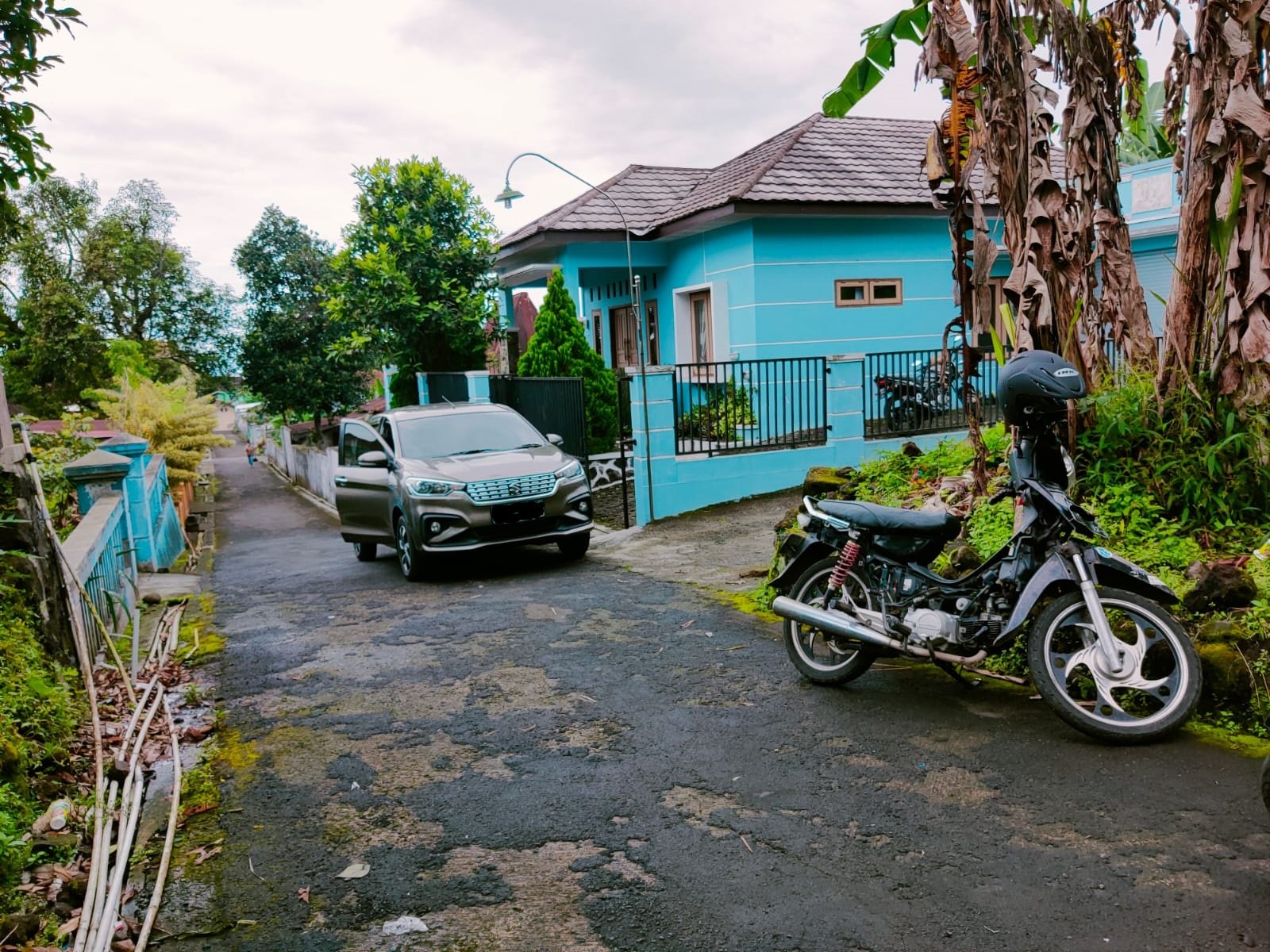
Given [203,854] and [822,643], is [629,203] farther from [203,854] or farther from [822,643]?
[203,854]

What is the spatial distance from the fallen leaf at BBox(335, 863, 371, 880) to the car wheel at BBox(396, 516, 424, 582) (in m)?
5.93

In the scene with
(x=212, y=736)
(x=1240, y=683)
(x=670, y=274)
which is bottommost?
(x=212, y=736)

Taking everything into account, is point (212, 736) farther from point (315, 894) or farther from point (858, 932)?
point (858, 932)

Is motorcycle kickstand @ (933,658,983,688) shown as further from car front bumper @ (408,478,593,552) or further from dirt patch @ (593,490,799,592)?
car front bumper @ (408,478,593,552)

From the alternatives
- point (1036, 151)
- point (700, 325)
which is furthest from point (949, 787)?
point (700, 325)

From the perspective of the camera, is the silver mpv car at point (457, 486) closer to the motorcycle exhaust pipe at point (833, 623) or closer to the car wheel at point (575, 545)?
the car wheel at point (575, 545)

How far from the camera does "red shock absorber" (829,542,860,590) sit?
17.1ft

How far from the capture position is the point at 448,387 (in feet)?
62.9

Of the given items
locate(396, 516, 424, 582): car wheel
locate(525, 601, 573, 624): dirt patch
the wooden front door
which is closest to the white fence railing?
the wooden front door

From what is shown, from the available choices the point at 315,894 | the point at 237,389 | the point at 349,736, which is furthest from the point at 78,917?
the point at 237,389

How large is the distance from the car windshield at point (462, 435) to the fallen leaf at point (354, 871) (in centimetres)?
677

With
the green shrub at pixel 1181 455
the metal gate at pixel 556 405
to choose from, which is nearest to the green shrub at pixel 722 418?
the metal gate at pixel 556 405

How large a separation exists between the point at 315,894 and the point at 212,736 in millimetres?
2073

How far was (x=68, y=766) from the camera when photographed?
15.3 feet
